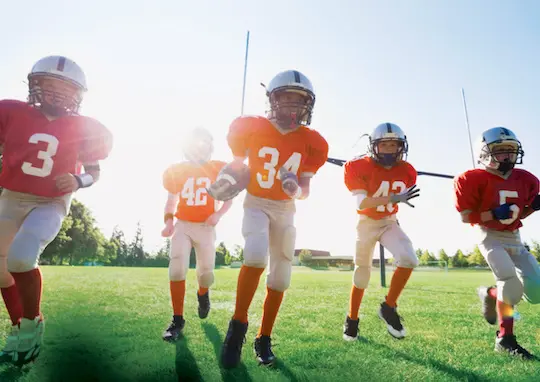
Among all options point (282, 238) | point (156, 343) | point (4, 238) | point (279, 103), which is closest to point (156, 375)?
point (156, 343)

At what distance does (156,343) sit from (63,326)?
1491 mm

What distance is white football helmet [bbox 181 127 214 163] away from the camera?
5223mm

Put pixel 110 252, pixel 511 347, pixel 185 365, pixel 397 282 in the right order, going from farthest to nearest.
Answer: pixel 110 252, pixel 397 282, pixel 511 347, pixel 185 365

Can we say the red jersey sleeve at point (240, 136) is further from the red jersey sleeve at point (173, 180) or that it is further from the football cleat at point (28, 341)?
the football cleat at point (28, 341)

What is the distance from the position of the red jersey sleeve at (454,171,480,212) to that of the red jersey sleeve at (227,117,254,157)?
2524mm

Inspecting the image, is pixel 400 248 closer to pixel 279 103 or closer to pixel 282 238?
pixel 282 238

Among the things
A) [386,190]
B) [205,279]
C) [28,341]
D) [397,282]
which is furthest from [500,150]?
[28,341]

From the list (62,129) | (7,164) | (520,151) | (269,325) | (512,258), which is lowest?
(269,325)

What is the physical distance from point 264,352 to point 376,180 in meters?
2.37

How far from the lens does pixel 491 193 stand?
429cm

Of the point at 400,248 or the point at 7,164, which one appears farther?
the point at 400,248

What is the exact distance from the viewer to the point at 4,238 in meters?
3.25

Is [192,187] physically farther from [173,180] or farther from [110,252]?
[110,252]

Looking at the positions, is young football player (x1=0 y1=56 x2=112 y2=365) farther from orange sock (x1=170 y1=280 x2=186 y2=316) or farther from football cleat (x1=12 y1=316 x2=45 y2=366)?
orange sock (x1=170 y1=280 x2=186 y2=316)
